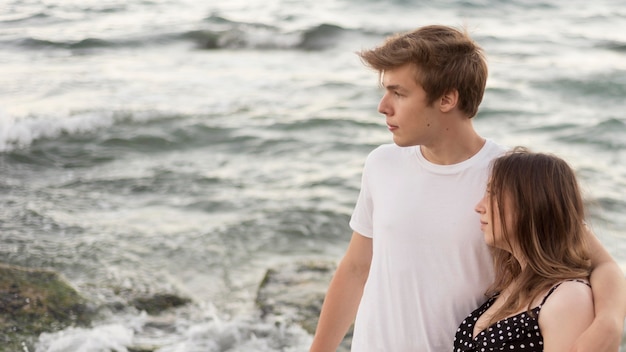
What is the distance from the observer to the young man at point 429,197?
288cm

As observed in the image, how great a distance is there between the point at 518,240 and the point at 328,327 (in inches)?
35.4

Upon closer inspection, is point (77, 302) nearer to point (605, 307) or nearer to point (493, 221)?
point (493, 221)

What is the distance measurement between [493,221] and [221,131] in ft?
29.2

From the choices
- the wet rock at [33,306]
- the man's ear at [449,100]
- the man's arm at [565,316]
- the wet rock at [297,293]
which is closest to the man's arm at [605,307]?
Result: the man's arm at [565,316]

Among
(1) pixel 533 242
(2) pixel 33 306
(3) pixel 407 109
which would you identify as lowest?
(2) pixel 33 306

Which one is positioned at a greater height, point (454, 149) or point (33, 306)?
point (454, 149)

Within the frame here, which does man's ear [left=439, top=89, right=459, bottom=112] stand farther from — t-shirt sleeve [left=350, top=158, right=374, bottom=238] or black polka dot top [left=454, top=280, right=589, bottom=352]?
black polka dot top [left=454, top=280, right=589, bottom=352]

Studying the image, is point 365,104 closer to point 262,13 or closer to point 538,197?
point 262,13

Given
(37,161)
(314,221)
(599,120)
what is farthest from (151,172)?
(599,120)

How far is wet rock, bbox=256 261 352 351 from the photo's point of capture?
5938mm

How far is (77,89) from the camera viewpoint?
43.8 ft

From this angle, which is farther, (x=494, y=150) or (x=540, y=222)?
(x=494, y=150)

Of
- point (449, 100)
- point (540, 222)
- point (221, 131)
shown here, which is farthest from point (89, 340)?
point (221, 131)

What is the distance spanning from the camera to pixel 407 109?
9.55 feet
